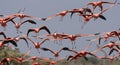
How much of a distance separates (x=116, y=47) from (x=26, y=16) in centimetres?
571

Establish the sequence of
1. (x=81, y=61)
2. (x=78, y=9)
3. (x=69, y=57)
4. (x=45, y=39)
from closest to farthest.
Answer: (x=78, y=9), (x=45, y=39), (x=69, y=57), (x=81, y=61)

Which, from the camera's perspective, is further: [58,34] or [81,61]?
[81,61]

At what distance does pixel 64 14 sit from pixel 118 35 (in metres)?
3.33

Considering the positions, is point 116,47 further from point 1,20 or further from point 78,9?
point 1,20

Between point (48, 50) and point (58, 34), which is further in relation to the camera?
point (48, 50)

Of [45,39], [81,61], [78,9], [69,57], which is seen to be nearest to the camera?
[78,9]

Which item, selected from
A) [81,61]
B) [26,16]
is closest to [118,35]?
[26,16]

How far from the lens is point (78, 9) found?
2636cm

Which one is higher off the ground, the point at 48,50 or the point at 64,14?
the point at 64,14

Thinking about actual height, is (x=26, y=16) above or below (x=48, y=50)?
above

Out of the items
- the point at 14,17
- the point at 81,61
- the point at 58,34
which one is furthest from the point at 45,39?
the point at 81,61

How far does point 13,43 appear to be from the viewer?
27734 millimetres

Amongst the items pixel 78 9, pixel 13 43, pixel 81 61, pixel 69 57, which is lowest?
pixel 81 61

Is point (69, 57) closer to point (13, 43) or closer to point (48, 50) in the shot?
point (48, 50)
